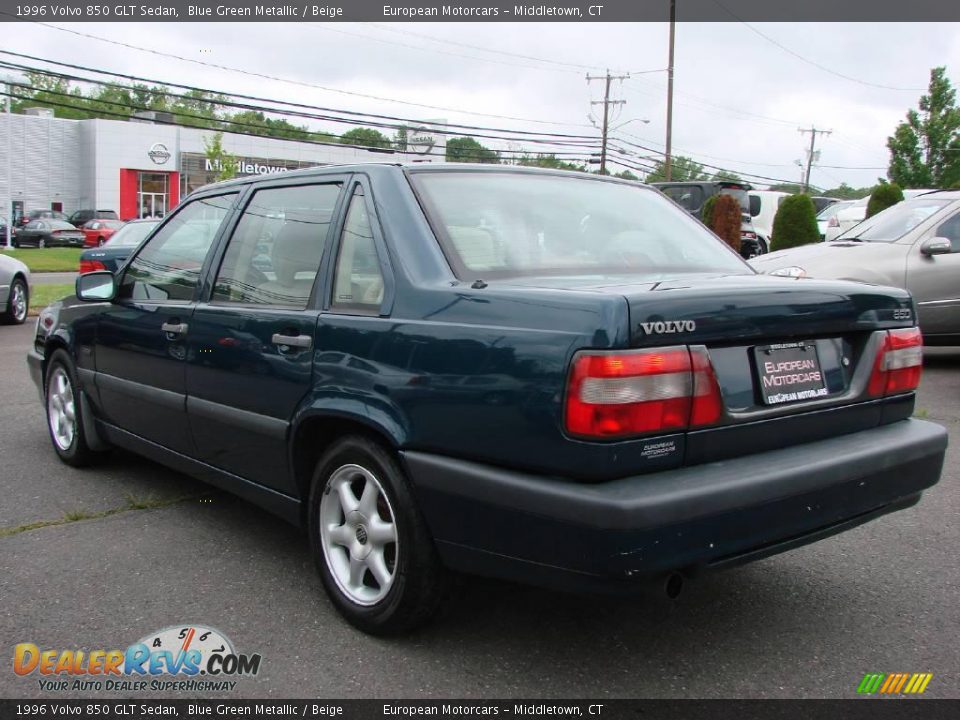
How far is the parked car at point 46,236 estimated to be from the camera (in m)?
41.4

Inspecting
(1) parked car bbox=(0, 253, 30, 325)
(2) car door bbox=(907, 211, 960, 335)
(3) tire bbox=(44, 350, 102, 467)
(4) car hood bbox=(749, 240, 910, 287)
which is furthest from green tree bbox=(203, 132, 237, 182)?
(3) tire bbox=(44, 350, 102, 467)

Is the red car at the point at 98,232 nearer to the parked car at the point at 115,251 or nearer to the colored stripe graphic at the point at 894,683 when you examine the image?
the parked car at the point at 115,251

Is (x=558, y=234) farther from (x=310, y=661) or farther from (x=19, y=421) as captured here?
(x=19, y=421)

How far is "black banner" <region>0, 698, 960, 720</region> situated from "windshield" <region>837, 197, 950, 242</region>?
23.7 ft

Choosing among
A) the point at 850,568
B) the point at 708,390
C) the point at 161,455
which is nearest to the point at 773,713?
the point at 708,390

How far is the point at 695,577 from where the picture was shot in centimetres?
256

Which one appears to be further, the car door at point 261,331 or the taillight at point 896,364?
the car door at point 261,331

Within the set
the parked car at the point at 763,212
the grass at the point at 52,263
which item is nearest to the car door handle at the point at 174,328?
the parked car at the point at 763,212

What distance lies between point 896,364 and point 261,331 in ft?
7.66

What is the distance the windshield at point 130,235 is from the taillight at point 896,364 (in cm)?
1365

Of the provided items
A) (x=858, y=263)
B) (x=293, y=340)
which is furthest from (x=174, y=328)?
(x=858, y=263)

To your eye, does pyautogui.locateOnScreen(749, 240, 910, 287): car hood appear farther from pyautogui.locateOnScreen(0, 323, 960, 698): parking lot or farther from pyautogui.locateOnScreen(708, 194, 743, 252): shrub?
pyautogui.locateOnScreen(708, 194, 743, 252): shrub

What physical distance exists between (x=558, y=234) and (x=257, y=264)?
127 centimetres

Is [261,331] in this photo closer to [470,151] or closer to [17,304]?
[17,304]
